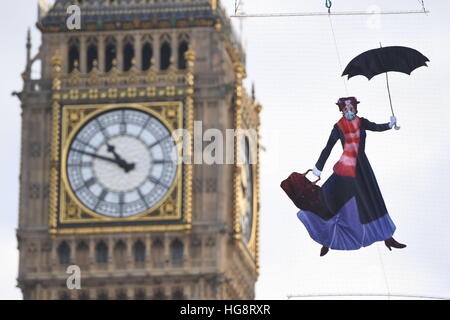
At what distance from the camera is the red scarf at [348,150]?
79688 millimetres

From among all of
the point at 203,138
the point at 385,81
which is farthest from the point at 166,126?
the point at 385,81

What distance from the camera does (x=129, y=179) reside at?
117 m

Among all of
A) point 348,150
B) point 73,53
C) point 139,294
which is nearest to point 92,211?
point 139,294

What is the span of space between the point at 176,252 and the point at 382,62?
3591cm

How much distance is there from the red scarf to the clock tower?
115ft

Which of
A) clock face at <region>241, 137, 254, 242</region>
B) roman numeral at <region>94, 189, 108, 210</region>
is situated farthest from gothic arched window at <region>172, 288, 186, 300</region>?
clock face at <region>241, 137, 254, 242</region>

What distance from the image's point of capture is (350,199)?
79750mm

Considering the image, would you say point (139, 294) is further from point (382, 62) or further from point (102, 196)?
point (382, 62)

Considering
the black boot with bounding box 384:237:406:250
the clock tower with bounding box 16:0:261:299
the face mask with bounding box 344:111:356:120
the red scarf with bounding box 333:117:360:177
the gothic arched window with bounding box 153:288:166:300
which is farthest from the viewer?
the clock tower with bounding box 16:0:261:299

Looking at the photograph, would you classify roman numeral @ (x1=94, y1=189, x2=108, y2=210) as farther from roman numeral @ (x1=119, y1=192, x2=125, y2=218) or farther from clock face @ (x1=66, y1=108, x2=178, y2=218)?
roman numeral @ (x1=119, y1=192, x2=125, y2=218)

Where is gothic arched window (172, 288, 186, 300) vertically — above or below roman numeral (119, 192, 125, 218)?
below

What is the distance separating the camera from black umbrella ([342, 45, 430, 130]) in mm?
81375
